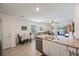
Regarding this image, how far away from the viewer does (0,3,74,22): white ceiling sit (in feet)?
5.63

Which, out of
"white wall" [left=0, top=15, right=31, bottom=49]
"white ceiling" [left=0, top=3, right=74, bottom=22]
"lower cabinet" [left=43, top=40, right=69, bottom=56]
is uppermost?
"white ceiling" [left=0, top=3, right=74, bottom=22]

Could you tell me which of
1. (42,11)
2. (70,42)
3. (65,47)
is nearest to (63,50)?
(65,47)

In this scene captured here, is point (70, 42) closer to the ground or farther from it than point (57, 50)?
farther from it

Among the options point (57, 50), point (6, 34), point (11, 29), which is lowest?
point (57, 50)

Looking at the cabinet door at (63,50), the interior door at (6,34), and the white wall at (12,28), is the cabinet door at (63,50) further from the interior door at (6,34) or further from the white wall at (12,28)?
the interior door at (6,34)

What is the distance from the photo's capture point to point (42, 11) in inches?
73.9

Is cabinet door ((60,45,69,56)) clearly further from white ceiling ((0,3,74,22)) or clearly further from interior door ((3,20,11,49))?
interior door ((3,20,11,49))

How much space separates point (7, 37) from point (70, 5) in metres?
1.57

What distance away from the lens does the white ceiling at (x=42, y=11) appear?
172cm

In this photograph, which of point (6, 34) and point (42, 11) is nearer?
point (42, 11)

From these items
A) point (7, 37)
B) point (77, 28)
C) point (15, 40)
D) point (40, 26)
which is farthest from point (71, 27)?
point (7, 37)

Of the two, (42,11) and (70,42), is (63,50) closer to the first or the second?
(70,42)

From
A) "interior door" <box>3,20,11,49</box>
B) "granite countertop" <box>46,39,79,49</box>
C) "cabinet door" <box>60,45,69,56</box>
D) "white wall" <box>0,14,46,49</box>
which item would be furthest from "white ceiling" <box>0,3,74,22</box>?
"cabinet door" <box>60,45,69,56</box>

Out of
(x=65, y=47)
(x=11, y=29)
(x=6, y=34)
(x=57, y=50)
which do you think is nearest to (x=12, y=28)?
(x=11, y=29)
